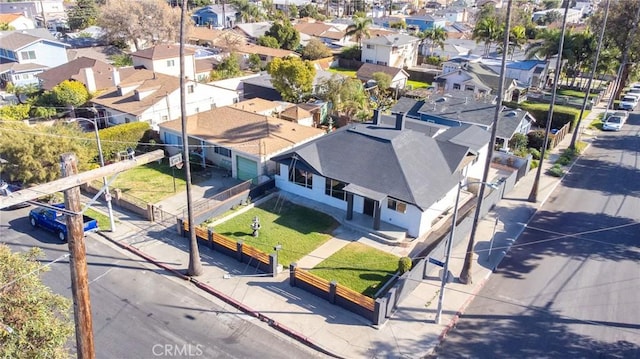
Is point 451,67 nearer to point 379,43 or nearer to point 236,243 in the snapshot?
point 379,43

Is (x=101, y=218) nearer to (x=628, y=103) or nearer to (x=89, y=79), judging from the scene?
(x=89, y=79)

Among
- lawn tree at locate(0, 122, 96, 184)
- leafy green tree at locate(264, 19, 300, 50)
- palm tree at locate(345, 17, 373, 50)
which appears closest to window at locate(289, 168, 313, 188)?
lawn tree at locate(0, 122, 96, 184)

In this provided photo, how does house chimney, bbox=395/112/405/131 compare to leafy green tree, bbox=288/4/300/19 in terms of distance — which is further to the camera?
leafy green tree, bbox=288/4/300/19

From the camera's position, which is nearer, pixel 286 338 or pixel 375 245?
pixel 286 338

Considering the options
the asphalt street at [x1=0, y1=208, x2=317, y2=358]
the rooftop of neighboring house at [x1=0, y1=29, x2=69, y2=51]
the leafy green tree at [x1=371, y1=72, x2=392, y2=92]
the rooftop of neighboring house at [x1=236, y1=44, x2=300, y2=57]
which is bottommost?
the asphalt street at [x1=0, y1=208, x2=317, y2=358]

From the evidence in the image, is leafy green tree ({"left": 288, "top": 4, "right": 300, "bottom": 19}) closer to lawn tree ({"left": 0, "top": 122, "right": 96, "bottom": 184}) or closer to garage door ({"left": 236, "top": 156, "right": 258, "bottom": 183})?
garage door ({"left": 236, "top": 156, "right": 258, "bottom": 183})

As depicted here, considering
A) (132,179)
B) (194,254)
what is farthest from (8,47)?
(194,254)

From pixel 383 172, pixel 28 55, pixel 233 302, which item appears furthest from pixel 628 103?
pixel 28 55
